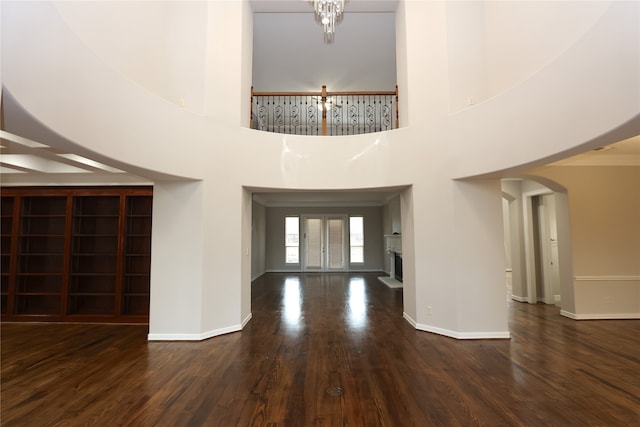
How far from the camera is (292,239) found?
11781mm

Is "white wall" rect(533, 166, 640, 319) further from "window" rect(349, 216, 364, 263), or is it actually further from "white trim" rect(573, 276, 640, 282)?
"window" rect(349, 216, 364, 263)

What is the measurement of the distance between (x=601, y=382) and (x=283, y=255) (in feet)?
31.8

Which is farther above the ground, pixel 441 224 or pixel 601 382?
pixel 441 224

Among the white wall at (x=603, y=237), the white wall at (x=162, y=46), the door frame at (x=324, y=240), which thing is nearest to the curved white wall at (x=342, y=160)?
the white wall at (x=162, y=46)

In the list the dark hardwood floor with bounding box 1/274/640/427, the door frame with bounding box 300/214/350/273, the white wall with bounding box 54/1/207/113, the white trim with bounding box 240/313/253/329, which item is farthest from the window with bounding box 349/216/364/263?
the white wall with bounding box 54/1/207/113

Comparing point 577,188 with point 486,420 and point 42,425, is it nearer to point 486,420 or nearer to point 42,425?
point 486,420

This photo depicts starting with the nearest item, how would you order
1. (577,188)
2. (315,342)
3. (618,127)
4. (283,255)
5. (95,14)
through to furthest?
(618,127) → (95,14) → (315,342) → (577,188) → (283,255)

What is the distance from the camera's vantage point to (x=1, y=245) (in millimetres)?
5422

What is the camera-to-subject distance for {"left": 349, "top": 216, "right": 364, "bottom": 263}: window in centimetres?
1172

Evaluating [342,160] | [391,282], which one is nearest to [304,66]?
[342,160]

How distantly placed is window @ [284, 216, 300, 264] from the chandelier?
27.7ft

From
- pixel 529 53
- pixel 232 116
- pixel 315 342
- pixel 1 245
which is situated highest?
pixel 529 53

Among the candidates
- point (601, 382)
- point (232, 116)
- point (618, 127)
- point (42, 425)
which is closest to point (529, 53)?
point (618, 127)

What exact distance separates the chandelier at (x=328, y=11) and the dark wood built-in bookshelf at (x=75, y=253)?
3968 millimetres
